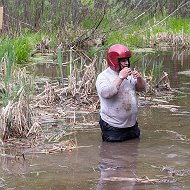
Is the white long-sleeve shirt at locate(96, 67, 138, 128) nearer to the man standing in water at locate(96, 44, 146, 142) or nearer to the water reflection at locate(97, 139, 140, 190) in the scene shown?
the man standing in water at locate(96, 44, 146, 142)

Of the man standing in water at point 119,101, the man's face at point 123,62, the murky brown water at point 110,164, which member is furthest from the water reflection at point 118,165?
the man's face at point 123,62

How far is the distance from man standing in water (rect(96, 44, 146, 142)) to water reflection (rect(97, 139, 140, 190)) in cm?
13

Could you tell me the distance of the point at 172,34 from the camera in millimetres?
20953

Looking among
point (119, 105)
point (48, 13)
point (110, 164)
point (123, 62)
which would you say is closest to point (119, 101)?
point (119, 105)

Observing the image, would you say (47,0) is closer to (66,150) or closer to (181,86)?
(181,86)

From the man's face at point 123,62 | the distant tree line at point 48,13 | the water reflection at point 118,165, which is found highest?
the distant tree line at point 48,13

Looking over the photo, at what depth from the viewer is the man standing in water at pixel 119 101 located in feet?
22.7

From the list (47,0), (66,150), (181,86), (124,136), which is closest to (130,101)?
(124,136)

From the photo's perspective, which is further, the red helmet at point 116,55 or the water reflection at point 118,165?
the red helmet at point 116,55

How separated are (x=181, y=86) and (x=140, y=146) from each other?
14.7 ft

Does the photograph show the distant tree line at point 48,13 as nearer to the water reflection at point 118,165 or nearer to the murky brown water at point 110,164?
the murky brown water at point 110,164

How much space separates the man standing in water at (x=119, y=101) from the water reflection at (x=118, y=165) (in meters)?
0.13

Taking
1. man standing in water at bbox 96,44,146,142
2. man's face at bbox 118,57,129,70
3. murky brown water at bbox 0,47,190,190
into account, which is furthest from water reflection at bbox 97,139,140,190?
man's face at bbox 118,57,129,70

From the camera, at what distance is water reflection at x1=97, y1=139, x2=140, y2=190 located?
17.2 ft
